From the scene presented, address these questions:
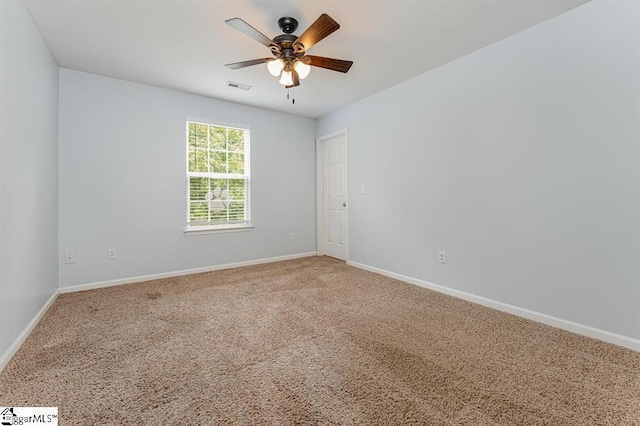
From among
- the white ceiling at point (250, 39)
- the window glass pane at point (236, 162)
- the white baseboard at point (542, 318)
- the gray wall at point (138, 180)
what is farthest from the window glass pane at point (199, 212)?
the white baseboard at point (542, 318)

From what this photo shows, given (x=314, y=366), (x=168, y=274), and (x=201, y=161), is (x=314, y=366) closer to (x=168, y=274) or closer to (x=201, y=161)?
(x=168, y=274)

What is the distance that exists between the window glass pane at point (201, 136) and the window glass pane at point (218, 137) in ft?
0.23

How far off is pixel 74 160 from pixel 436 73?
13.6 ft

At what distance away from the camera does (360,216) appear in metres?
4.16

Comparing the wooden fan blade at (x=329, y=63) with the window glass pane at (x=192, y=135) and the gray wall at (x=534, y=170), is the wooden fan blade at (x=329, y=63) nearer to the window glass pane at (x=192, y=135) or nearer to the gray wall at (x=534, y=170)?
the gray wall at (x=534, y=170)

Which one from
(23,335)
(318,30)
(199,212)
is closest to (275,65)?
(318,30)

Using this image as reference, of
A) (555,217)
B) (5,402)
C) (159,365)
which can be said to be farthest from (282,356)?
(555,217)

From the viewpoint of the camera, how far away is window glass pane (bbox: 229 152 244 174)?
13.9ft

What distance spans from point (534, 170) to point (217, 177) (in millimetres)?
3753

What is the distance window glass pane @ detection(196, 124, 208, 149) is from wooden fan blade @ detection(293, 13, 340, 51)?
235cm

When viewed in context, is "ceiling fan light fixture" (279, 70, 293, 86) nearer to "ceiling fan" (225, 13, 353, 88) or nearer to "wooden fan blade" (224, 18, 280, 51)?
"ceiling fan" (225, 13, 353, 88)

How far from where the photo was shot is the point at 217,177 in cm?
411

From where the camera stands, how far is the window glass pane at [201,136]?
3.96m

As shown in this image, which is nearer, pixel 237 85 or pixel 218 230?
pixel 237 85
